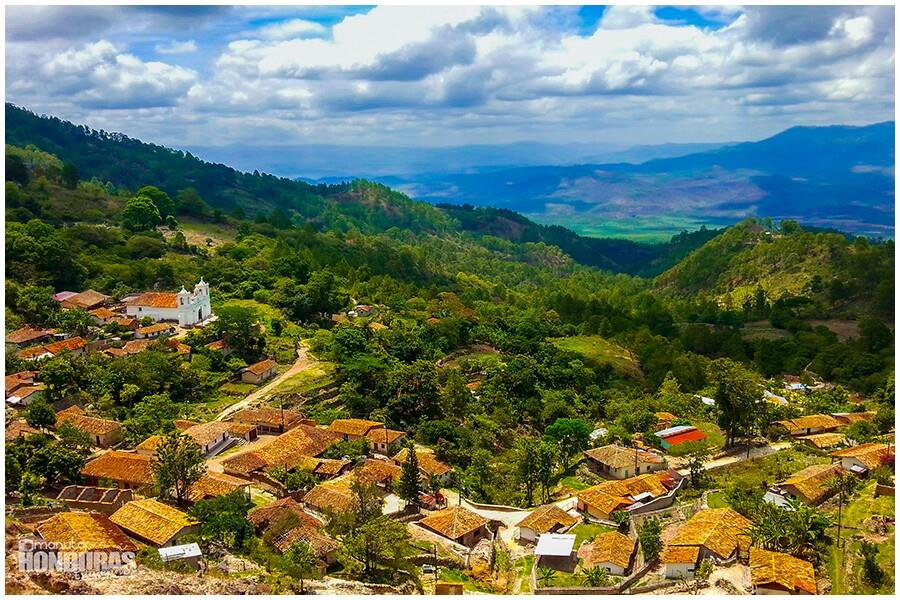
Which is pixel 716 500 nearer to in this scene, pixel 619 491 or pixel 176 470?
pixel 619 491

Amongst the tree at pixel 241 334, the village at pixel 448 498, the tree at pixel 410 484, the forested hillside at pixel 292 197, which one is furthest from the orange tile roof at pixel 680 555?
the forested hillside at pixel 292 197

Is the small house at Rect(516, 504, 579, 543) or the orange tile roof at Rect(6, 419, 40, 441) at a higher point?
the orange tile roof at Rect(6, 419, 40, 441)

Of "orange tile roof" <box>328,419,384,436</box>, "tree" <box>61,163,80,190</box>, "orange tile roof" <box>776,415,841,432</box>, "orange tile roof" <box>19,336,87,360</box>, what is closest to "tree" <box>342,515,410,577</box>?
"orange tile roof" <box>328,419,384,436</box>

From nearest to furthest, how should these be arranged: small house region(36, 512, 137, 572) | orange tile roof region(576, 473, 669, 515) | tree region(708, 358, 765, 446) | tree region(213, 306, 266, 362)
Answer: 1. small house region(36, 512, 137, 572)
2. orange tile roof region(576, 473, 669, 515)
3. tree region(708, 358, 765, 446)
4. tree region(213, 306, 266, 362)

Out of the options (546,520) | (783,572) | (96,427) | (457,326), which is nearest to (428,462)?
(546,520)

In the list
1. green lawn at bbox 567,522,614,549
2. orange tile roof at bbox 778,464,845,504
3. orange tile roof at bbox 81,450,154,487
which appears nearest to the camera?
green lawn at bbox 567,522,614,549

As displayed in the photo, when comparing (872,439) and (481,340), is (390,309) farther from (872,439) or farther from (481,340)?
(872,439)

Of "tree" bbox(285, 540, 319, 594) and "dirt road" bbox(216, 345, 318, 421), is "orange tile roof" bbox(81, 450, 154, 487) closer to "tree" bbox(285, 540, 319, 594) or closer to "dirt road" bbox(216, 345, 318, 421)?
"dirt road" bbox(216, 345, 318, 421)

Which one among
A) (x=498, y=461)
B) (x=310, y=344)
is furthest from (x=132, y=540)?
(x=310, y=344)
